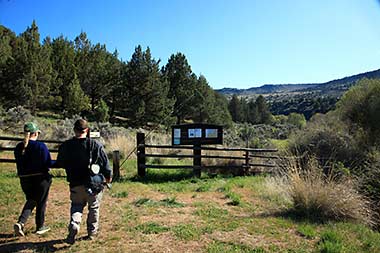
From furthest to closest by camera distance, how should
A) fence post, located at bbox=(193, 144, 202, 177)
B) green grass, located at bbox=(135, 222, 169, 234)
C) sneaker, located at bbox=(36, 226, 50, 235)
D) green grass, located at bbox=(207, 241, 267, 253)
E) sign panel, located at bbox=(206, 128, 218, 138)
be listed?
sign panel, located at bbox=(206, 128, 218, 138), fence post, located at bbox=(193, 144, 202, 177), green grass, located at bbox=(135, 222, 169, 234), sneaker, located at bbox=(36, 226, 50, 235), green grass, located at bbox=(207, 241, 267, 253)

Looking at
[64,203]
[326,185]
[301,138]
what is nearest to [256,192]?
[326,185]

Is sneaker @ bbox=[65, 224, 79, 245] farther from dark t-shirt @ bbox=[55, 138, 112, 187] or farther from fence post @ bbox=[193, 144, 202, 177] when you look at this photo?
fence post @ bbox=[193, 144, 202, 177]

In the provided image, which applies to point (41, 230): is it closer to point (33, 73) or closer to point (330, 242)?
point (330, 242)

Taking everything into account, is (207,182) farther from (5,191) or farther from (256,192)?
(5,191)

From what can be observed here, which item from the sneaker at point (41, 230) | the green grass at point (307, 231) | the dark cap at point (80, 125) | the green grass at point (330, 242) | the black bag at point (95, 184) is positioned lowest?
the green grass at point (307, 231)

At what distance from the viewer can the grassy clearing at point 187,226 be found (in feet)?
15.6

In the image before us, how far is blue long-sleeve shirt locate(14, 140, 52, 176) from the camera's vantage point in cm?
488

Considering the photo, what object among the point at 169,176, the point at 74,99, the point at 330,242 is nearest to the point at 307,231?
the point at 330,242

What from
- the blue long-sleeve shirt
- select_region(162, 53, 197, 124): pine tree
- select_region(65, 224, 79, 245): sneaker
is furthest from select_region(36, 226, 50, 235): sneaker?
select_region(162, 53, 197, 124): pine tree

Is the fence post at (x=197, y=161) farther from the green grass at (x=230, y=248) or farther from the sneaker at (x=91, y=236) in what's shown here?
the sneaker at (x=91, y=236)

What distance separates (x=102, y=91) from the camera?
37.8m

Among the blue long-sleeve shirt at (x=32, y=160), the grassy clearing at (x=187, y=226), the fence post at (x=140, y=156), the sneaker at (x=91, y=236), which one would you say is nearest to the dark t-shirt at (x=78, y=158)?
the blue long-sleeve shirt at (x=32, y=160)

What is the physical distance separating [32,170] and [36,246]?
1.09 metres

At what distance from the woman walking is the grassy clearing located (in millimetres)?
471
